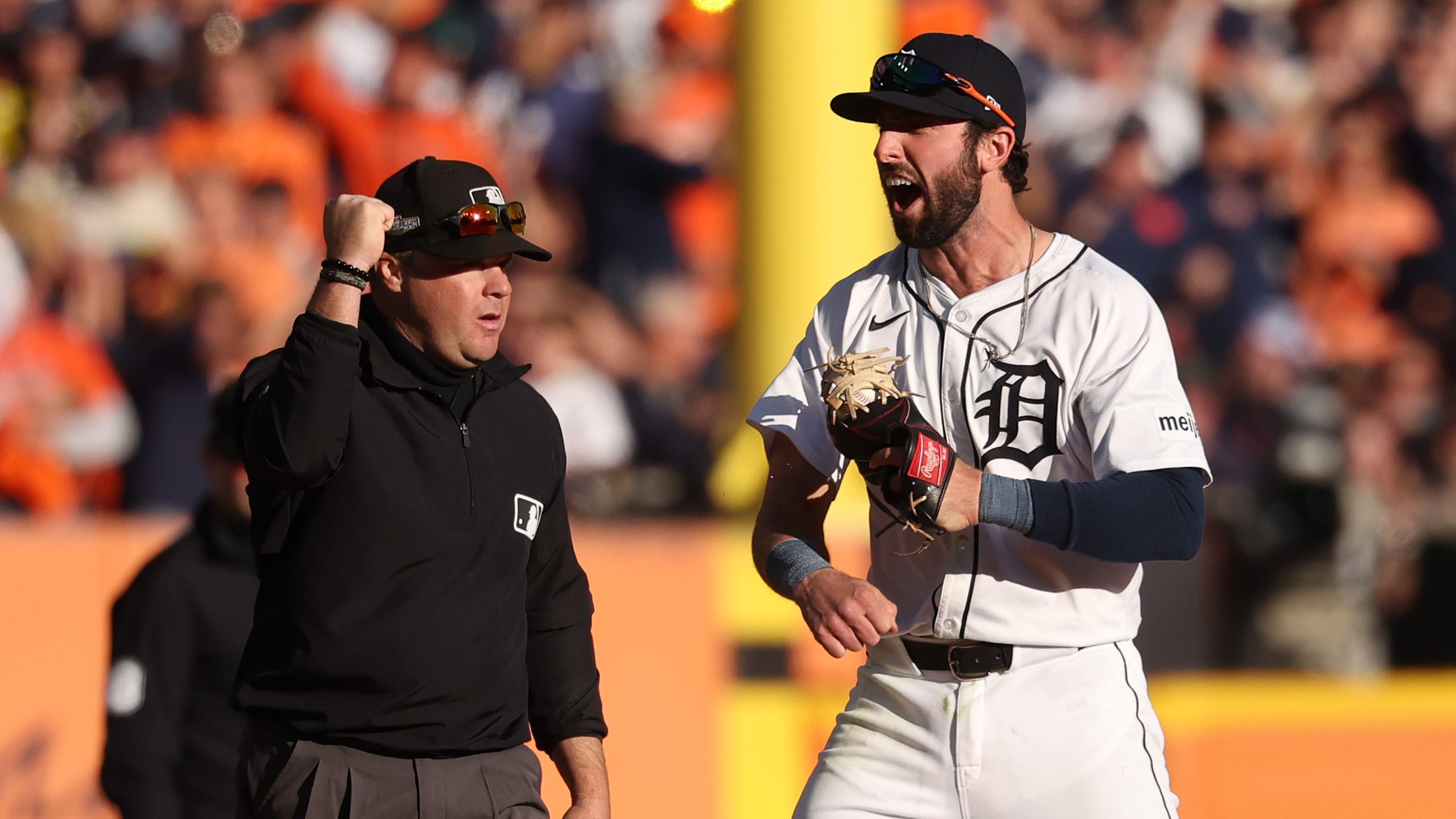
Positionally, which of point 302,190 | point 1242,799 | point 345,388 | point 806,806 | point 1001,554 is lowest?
point 1242,799

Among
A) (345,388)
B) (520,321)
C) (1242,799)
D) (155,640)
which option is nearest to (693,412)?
(520,321)

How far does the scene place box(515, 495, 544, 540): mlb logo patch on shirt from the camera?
12.1 ft

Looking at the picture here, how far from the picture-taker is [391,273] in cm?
364

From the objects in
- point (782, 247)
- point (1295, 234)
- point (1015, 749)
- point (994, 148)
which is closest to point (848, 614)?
point (1015, 749)

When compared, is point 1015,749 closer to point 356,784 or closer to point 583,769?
point 583,769

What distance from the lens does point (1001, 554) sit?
12.5 ft

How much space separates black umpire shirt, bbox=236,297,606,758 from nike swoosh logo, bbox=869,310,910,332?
912 millimetres

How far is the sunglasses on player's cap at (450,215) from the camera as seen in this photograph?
357 cm

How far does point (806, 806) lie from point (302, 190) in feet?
19.1

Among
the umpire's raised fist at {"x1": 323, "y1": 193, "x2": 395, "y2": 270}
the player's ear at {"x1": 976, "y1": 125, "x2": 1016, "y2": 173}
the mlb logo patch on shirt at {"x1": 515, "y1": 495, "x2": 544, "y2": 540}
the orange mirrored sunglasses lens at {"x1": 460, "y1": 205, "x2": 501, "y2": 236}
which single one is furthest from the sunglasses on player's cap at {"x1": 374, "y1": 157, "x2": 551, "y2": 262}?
the player's ear at {"x1": 976, "y1": 125, "x2": 1016, "y2": 173}

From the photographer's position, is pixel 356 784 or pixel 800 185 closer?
pixel 356 784

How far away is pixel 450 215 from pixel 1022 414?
51.5 inches

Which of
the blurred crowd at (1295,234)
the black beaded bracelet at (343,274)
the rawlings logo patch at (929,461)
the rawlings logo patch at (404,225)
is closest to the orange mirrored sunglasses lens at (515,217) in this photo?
the rawlings logo patch at (404,225)

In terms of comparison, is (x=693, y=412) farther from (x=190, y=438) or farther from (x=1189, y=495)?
(x=1189, y=495)
